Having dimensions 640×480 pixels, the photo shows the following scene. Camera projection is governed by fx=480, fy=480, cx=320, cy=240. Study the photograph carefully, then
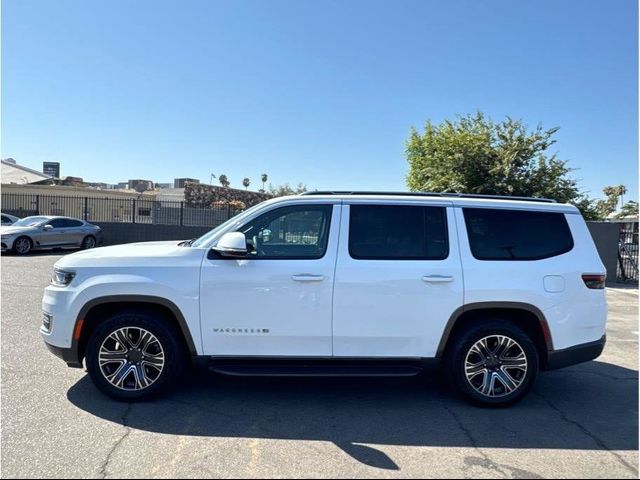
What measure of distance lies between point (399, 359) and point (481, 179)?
1416 centimetres

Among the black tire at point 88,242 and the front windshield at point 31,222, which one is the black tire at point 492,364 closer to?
the front windshield at point 31,222

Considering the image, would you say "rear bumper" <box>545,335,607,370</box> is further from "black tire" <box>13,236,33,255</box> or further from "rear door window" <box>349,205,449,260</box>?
"black tire" <box>13,236,33,255</box>

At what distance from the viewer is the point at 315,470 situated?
3324mm

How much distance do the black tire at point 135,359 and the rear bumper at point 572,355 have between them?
3.49 metres

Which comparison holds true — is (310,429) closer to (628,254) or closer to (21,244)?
(628,254)

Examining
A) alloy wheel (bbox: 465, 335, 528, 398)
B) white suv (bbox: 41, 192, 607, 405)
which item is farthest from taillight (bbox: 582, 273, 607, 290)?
alloy wheel (bbox: 465, 335, 528, 398)

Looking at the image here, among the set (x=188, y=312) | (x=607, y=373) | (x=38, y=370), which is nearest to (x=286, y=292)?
(x=188, y=312)

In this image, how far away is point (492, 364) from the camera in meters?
4.53

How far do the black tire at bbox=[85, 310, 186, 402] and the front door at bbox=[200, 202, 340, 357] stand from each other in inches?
13.0

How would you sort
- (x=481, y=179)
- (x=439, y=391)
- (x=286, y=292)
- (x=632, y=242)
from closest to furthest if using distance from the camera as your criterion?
(x=286, y=292) → (x=439, y=391) → (x=632, y=242) → (x=481, y=179)

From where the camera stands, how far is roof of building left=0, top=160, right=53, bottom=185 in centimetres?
4193

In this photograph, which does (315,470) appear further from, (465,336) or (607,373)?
(607,373)

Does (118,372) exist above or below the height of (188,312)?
below

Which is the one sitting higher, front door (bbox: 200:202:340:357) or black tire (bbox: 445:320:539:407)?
front door (bbox: 200:202:340:357)
